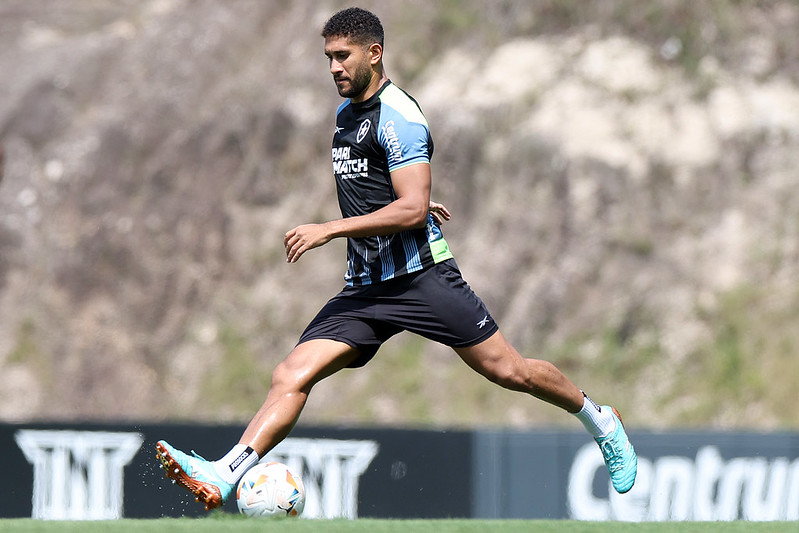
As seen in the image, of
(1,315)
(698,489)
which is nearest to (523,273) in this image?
(698,489)

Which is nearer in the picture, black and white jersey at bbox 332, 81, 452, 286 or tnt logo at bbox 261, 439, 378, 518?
black and white jersey at bbox 332, 81, 452, 286

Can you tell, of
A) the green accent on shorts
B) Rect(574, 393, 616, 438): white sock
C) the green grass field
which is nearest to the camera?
the green grass field

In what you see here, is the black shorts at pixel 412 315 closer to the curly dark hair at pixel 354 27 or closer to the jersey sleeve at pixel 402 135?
the jersey sleeve at pixel 402 135

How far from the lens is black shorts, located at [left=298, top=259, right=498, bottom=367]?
576 cm

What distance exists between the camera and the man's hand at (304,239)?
17.3 feet

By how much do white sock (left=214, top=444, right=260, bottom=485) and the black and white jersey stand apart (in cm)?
106

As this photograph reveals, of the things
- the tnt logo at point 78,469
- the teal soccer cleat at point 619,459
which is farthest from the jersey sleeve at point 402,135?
the tnt logo at point 78,469

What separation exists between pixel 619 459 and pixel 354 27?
2.76 meters

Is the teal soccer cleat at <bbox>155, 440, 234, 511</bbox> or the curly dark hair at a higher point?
the curly dark hair

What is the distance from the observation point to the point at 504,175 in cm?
1767

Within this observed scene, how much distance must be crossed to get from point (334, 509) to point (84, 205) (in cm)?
1029

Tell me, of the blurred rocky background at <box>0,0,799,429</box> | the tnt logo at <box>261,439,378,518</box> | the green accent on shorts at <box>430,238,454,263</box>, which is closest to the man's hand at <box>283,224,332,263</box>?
the green accent on shorts at <box>430,238,454,263</box>

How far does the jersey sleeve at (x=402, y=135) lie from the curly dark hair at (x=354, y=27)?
32cm

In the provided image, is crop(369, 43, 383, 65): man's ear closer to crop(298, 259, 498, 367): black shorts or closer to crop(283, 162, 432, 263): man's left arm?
crop(283, 162, 432, 263): man's left arm
